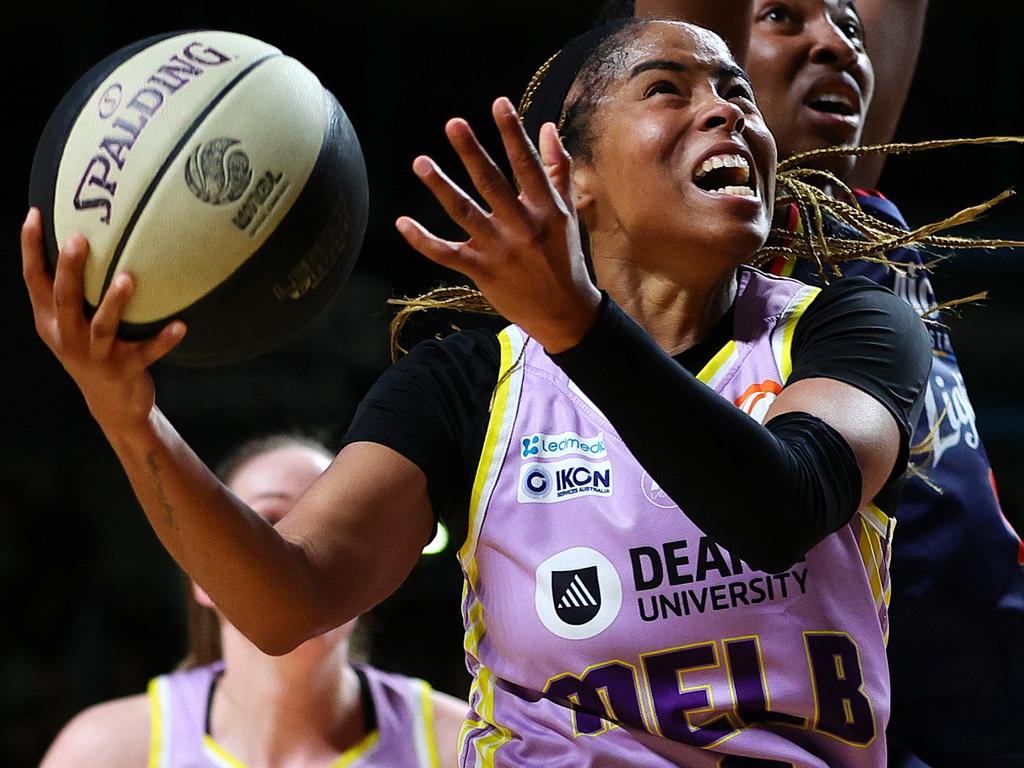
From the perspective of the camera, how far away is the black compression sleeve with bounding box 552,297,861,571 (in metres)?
1.55

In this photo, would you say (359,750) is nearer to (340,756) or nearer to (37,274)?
(340,756)

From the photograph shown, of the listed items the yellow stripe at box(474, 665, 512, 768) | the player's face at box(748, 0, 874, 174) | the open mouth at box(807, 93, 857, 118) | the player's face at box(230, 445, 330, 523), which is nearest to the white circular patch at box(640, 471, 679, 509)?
the yellow stripe at box(474, 665, 512, 768)

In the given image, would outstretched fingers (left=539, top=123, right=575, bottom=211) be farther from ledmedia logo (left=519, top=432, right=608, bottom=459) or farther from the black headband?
the black headband

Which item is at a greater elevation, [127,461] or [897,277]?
[127,461]

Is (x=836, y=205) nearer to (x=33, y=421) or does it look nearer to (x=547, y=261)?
(x=547, y=261)

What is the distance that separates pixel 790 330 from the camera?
6.64 ft

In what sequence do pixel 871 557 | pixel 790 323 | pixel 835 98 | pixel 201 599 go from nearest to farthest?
pixel 871 557 → pixel 790 323 → pixel 835 98 → pixel 201 599

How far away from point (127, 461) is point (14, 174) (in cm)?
576

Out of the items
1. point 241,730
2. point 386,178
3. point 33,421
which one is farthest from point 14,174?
point 241,730

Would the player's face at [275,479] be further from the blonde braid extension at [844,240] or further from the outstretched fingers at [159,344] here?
the outstretched fingers at [159,344]

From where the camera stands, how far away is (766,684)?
71.5 inches

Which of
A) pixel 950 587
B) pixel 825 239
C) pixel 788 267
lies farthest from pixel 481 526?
pixel 950 587

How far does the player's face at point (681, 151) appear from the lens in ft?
6.43

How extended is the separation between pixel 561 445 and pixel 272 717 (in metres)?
1.77
